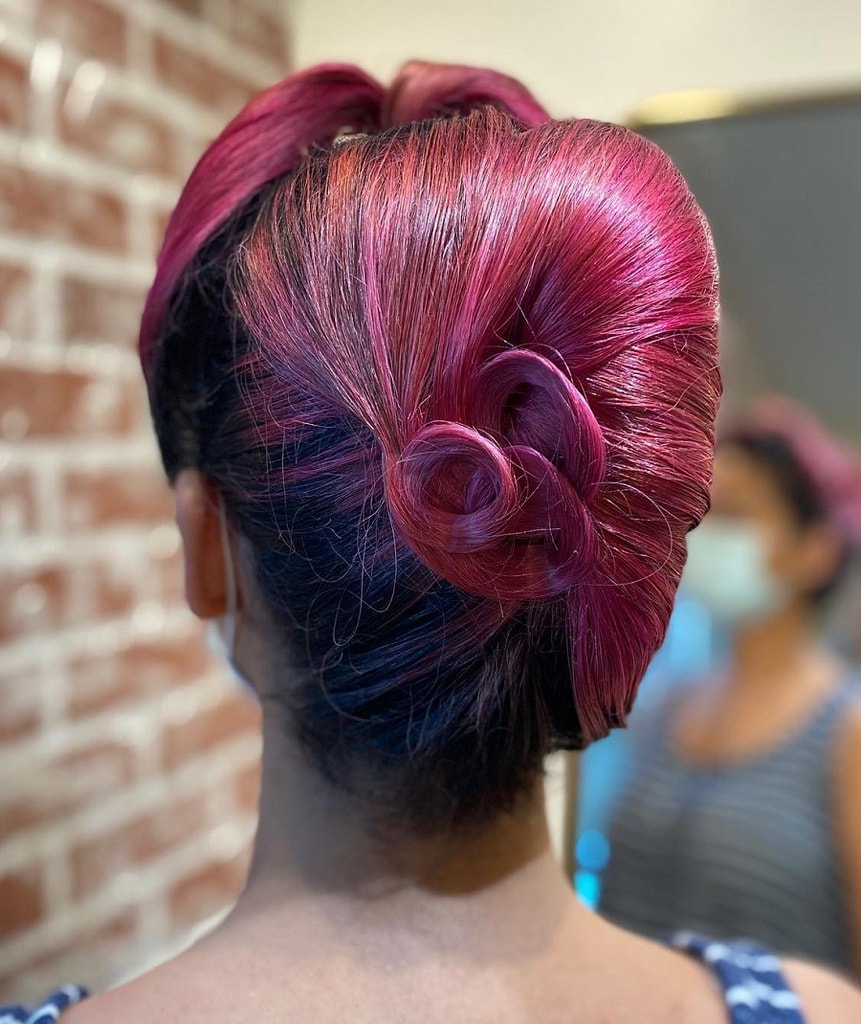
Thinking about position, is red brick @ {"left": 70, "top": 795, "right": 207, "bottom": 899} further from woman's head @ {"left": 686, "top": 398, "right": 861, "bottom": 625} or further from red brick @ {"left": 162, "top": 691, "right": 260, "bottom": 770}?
woman's head @ {"left": 686, "top": 398, "right": 861, "bottom": 625}

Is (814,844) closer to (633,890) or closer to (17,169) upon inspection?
(633,890)

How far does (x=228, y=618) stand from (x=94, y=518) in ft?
1.19

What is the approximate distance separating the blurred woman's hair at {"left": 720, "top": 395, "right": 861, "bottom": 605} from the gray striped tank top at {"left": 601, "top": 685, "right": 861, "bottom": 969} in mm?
175

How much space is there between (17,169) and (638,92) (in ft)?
2.13

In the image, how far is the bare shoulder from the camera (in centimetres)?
50

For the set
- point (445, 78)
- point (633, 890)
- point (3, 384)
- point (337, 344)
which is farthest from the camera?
point (633, 890)

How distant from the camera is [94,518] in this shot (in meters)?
0.79

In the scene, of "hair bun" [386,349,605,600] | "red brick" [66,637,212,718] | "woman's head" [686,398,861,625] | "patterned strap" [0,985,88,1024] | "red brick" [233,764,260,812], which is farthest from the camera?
"red brick" [233,764,260,812]

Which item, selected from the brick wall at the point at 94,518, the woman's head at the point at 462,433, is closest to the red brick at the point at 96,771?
the brick wall at the point at 94,518

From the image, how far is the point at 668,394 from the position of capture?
14.6 inches

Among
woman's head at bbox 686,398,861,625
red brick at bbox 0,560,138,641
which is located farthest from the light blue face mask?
woman's head at bbox 686,398,861,625

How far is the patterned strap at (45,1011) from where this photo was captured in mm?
450

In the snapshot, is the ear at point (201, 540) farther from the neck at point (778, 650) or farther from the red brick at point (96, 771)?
the neck at point (778, 650)

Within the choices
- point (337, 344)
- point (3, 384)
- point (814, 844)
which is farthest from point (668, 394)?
point (814, 844)
